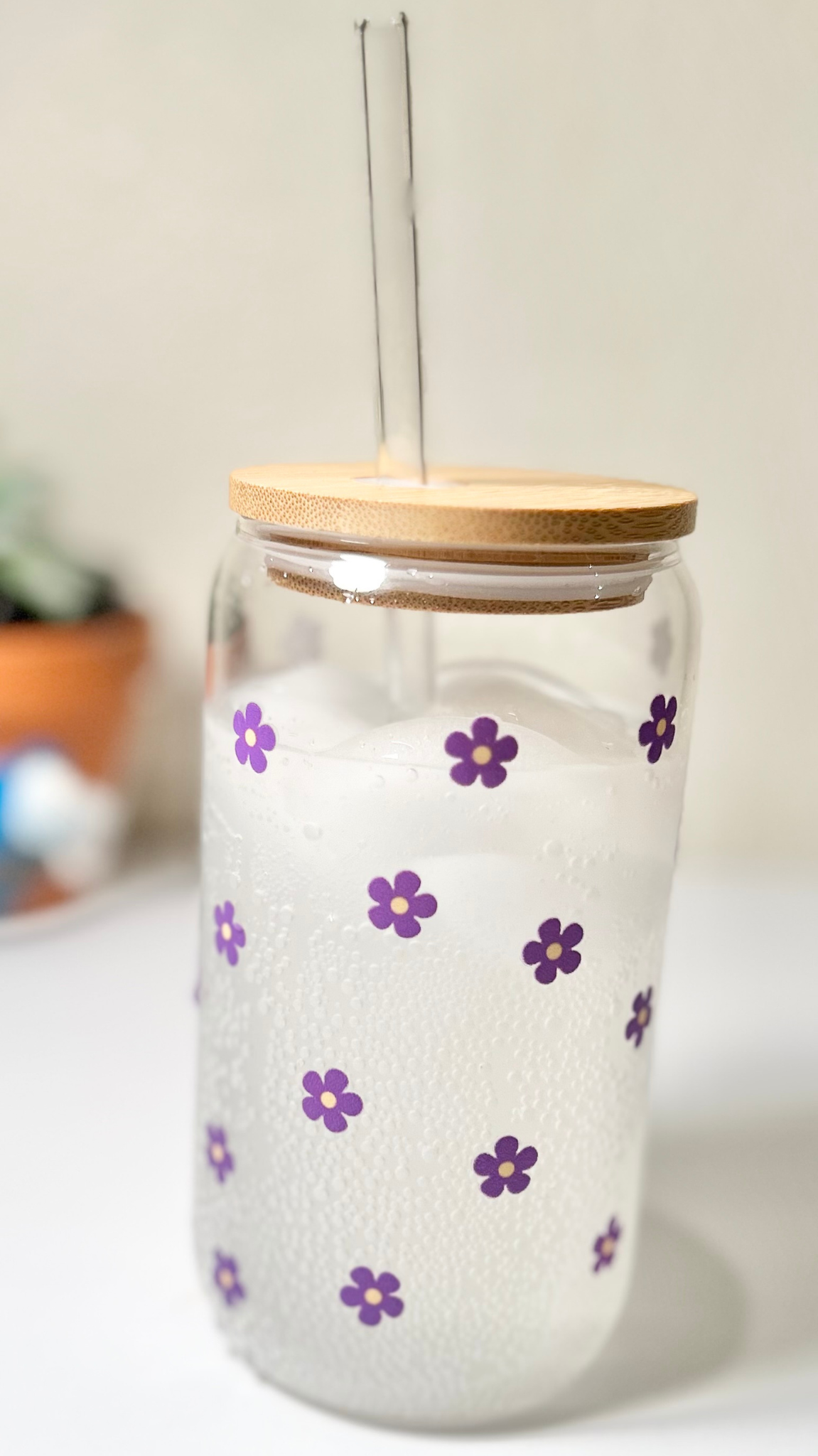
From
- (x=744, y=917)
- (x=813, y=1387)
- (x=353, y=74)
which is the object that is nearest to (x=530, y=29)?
(x=353, y=74)

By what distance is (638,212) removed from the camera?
28.5 inches

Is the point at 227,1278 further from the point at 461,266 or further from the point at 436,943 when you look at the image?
the point at 461,266

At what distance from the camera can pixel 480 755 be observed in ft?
1.16

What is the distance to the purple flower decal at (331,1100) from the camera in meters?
0.38

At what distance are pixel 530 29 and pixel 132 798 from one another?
503mm

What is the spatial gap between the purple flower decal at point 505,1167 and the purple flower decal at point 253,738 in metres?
0.13

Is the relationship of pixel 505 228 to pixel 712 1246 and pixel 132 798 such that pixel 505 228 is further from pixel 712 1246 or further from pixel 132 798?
pixel 712 1246

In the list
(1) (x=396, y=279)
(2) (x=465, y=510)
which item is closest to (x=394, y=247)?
(1) (x=396, y=279)

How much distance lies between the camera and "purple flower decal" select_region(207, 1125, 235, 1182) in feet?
1.39

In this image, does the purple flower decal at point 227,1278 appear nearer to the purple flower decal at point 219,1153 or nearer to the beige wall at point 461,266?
→ the purple flower decal at point 219,1153

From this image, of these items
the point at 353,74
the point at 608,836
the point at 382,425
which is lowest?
the point at 608,836

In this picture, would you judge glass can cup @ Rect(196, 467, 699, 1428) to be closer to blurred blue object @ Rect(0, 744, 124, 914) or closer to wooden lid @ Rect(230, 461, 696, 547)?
wooden lid @ Rect(230, 461, 696, 547)

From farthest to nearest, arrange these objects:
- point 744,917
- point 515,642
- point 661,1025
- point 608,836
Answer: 1. point 744,917
2. point 661,1025
3. point 515,642
4. point 608,836

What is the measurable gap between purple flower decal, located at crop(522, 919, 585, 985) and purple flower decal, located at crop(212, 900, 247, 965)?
9 centimetres
